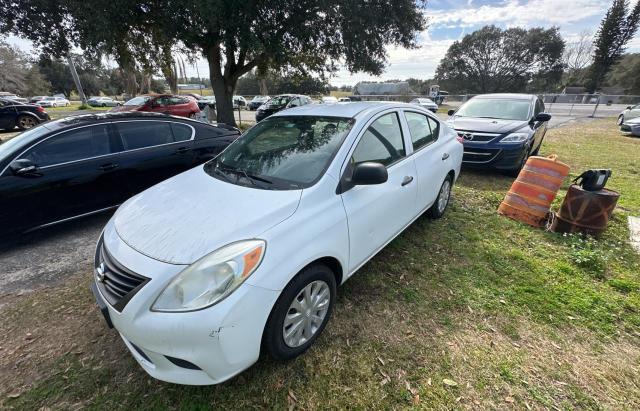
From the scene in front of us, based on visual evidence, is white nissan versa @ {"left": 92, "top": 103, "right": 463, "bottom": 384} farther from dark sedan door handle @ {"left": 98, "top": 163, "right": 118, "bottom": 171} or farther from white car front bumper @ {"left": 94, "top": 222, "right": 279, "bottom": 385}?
dark sedan door handle @ {"left": 98, "top": 163, "right": 118, "bottom": 171}

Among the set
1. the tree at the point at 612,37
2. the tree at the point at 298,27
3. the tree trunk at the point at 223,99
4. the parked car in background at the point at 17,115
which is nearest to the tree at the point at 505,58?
the tree at the point at 612,37

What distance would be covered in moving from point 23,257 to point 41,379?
2.05 m

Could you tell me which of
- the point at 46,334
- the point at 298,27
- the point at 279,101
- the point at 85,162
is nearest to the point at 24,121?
the point at 279,101

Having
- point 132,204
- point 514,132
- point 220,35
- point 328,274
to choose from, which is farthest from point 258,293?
point 220,35

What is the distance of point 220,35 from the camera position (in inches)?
361

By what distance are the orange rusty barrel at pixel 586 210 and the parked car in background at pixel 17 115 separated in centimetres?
1601

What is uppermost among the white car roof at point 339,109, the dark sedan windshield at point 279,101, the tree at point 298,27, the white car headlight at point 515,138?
Result: the tree at point 298,27

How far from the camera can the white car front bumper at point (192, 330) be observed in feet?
5.08

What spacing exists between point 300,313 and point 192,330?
0.71m

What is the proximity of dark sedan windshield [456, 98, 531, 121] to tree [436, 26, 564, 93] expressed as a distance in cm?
5523

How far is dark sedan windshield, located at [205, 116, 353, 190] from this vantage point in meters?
2.30

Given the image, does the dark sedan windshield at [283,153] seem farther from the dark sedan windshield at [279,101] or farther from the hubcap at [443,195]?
the dark sedan windshield at [279,101]

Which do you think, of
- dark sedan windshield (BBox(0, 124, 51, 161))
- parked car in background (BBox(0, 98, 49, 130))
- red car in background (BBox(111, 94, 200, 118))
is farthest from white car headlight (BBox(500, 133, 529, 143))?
parked car in background (BBox(0, 98, 49, 130))

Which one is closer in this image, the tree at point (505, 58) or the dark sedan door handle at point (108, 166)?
the dark sedan door handle at point (108, 166)
